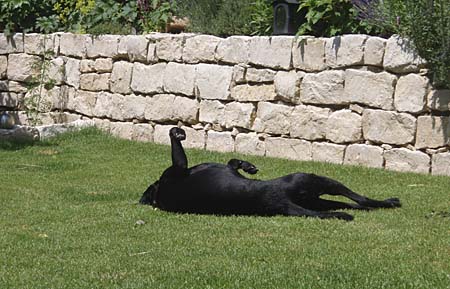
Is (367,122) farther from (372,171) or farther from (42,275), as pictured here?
(42,275)

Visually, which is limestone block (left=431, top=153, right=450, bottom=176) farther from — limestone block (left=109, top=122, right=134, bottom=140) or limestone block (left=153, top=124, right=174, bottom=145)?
limestone block (left=109, top=122, right=134, bottom=140)

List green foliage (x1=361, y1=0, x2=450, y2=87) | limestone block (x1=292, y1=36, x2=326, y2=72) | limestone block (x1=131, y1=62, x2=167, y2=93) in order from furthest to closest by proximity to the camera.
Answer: limestone block (x1=131, y1=62, x2=167, y2=93)
limestone block (x1=292, y1=36, x2=326, y2=72)
green foliage (x1=361, y1=0, x2=450, y2=87)

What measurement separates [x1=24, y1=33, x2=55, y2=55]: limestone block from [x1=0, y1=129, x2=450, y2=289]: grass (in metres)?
4.42

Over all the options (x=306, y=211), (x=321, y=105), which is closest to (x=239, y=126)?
(x=321, y=105)

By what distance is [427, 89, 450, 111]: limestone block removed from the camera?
28.5ft

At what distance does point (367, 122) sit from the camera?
30.7ft

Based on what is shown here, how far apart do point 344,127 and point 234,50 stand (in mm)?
1698

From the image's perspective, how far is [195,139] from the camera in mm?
11086

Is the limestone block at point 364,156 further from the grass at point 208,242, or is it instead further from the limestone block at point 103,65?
the limestone block at point 103,65

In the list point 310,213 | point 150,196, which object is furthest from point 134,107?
point 310,213

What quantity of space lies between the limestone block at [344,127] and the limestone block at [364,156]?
0.31 feet

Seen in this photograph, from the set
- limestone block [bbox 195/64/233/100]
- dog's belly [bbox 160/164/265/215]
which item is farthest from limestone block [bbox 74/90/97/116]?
dog's belly [bbox 160/164/265/215]

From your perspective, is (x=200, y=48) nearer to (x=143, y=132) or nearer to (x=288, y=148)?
(x=143, y=132)

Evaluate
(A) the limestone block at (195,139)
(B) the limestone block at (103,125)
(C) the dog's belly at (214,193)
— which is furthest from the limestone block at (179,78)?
(C) the dog's belly at (214,193)
